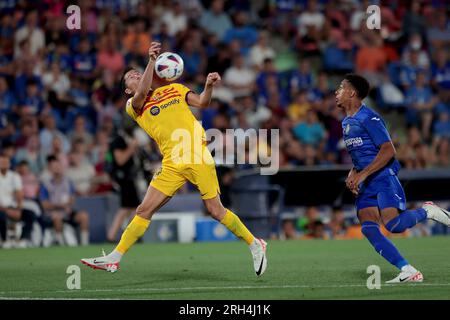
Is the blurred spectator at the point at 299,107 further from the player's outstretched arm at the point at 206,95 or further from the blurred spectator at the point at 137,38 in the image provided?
the player's outstretched arm at the point at 206,95

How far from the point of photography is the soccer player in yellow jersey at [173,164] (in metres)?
11.6

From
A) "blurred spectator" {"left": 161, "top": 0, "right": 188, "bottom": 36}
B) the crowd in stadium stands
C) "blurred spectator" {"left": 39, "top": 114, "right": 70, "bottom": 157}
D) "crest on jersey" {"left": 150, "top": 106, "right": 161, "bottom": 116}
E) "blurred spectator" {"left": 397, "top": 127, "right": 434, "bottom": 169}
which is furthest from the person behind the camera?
"blurred spectator" {"left": 161, "top": 0, "right": 188, "bottom": 36}

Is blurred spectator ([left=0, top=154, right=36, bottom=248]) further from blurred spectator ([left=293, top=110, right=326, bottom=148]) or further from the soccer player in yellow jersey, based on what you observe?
the soccer player in yellow jersey

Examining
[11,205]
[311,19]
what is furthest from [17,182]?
[311,19]

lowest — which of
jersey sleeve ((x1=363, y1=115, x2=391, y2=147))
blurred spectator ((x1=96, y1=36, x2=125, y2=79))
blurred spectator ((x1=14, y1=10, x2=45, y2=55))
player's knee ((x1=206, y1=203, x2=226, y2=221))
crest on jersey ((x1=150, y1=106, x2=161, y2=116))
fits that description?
player's knee ((x1=206, y1=203, x2=226, y2=221))

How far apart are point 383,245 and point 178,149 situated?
105 inches

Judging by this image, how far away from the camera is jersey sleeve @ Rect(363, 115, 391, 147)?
34.9ft

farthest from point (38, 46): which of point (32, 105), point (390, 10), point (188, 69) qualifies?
point (390, 10)

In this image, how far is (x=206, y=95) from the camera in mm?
11336

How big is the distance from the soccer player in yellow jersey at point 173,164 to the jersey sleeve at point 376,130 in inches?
71.6

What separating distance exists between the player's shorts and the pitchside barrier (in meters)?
8.16

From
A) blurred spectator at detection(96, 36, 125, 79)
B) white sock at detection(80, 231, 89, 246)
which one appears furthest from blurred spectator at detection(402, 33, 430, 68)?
white sock at detection(80, 231, 89, 246)
